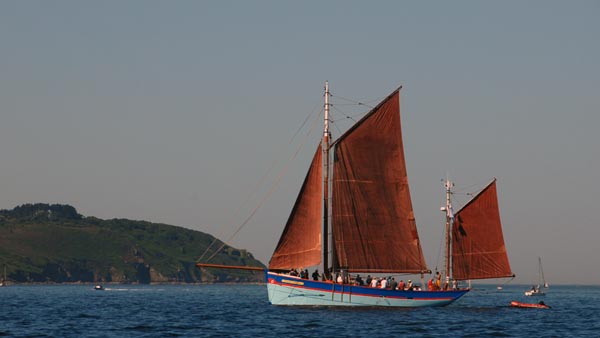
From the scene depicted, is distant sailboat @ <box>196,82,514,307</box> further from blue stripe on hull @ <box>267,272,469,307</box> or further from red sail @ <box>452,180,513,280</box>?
red sail @ <box>452,180,513,280</box>

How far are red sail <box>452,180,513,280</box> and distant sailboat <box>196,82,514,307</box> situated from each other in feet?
38.9

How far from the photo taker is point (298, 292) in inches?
3565

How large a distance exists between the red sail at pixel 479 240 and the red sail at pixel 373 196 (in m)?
13.8

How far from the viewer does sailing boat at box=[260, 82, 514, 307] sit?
89.5 meters

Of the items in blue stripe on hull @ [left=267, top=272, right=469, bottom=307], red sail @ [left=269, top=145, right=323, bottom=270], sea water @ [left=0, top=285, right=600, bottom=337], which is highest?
red sail @ [left=269, top=145, right=323, bottom=270]

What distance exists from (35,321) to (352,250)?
29517 millimetres

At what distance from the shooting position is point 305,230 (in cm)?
8888

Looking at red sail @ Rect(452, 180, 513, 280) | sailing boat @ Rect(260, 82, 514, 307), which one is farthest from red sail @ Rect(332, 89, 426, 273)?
red sail @ Rect(452, 180, 513, 280)

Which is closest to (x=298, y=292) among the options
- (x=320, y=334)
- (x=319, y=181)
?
(x=319, y=181)

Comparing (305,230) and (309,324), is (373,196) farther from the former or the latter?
(309,324)

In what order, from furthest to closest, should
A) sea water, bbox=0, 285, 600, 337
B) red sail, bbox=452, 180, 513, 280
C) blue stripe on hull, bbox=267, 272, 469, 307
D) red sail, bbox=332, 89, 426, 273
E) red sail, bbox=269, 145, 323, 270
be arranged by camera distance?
red sail, bbox=452, 180, 513, 280 → red sail, bbox=332, 89, 426, 273 → blue stripe on hull, bbox=267, 272, 469, 307 → red sail, bbox=269, 145, 323, 270 → sea water, bbox=0, 285, 600, 337

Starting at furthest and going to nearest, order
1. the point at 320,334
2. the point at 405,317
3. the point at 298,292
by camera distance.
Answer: the point at 298,292 → the point at 405,317 → the point at 320,334

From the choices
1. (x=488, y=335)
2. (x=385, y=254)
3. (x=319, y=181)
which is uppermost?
(x=319, y=181)

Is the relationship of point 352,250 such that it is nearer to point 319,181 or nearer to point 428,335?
point 319,181
